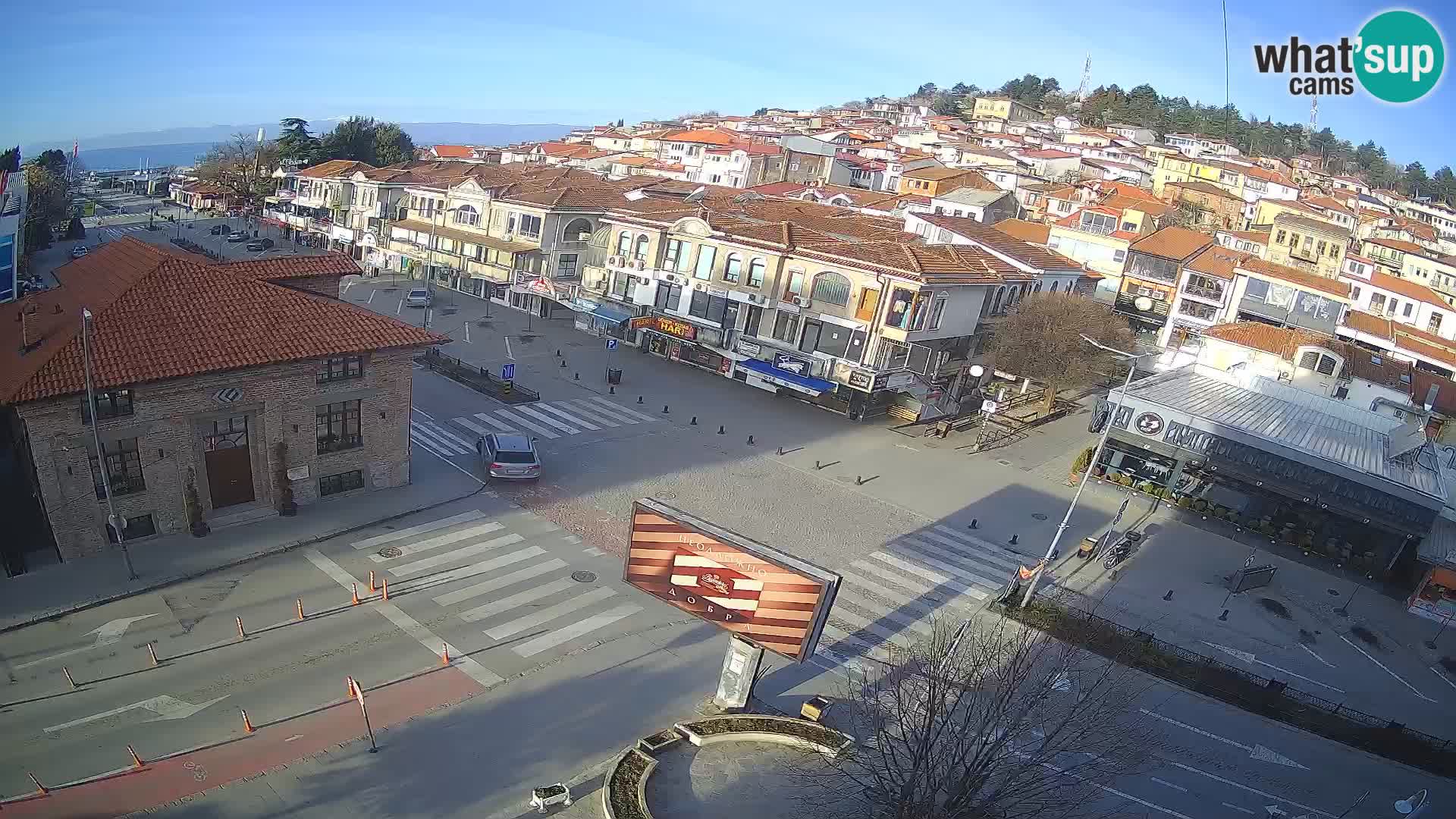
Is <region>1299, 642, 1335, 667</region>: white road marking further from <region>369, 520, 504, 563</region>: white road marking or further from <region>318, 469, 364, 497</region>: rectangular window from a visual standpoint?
<region>318, 469, 364, 497</region>: rectangular window

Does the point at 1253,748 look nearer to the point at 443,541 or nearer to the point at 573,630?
the point at 573,630

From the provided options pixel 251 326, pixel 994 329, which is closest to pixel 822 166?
pixel 994 329

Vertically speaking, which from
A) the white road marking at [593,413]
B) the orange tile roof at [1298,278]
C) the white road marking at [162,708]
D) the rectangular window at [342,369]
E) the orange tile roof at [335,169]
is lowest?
the white road marking at [162,708]

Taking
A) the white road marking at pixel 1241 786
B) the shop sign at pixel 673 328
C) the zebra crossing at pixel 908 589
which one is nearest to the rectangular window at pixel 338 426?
the zebra crossing at pixel 908 589

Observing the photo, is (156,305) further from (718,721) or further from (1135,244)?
(1135,244)

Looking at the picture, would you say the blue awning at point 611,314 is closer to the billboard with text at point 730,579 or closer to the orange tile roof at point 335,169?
the billboard with text at point 730,579

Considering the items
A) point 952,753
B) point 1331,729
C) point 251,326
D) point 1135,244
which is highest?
point 1135,244

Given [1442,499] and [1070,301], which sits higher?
[1070,301]

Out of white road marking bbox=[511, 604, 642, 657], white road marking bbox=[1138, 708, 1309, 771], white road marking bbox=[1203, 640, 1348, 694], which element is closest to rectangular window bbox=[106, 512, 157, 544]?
white road marking bbox=[511, 604, 642, 657]
